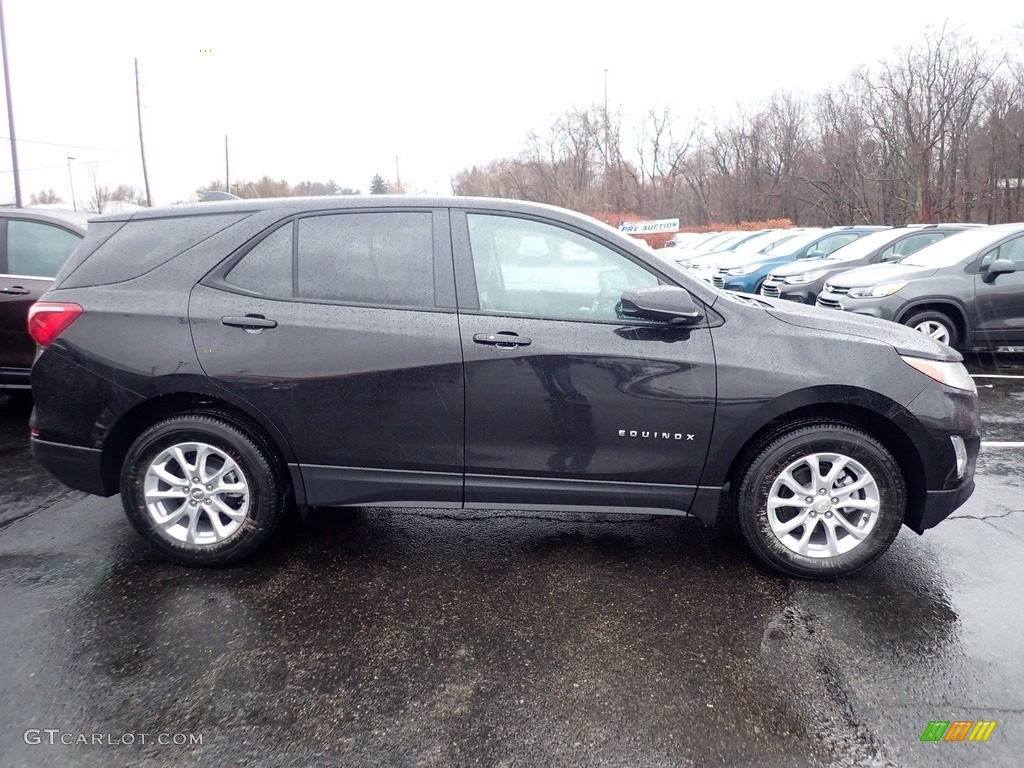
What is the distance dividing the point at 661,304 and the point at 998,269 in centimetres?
691

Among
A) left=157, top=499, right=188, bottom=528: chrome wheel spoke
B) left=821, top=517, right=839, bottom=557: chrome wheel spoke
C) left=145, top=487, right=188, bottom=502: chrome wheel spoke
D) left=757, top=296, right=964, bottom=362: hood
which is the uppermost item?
left=757, top=296, right=964, bottom=362: hood

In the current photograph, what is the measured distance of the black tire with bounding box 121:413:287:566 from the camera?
334cm

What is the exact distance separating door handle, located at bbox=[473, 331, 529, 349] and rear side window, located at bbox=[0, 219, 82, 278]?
4.70 metres

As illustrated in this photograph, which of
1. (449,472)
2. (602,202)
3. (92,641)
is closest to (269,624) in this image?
(92,641)

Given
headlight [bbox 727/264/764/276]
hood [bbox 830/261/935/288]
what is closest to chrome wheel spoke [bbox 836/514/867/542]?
hood [bbox 830/261/935/288]

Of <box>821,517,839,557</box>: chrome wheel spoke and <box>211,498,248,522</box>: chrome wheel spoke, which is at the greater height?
<box>211,498,248,522</box>: chrome wheel spoke

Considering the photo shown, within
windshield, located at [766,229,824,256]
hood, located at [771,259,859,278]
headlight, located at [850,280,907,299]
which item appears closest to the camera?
headlight, located at [850,280,907,299]

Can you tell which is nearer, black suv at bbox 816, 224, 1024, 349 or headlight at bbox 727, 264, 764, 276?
black suv at bbox 816, 224, 1024, 349

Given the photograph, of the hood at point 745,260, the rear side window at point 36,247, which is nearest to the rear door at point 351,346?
the rear side window at point 36,247

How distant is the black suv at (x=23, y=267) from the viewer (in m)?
5.84

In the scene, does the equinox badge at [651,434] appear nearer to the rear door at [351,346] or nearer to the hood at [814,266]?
the rear door at [351,346]

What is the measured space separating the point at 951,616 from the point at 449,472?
7.62 feet

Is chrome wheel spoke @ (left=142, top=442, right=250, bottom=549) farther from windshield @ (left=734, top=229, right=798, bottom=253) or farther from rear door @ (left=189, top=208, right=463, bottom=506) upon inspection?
windshield @ (left=734, top=229, right=798, bottom=253)

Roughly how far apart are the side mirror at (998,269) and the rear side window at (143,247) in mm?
8214
